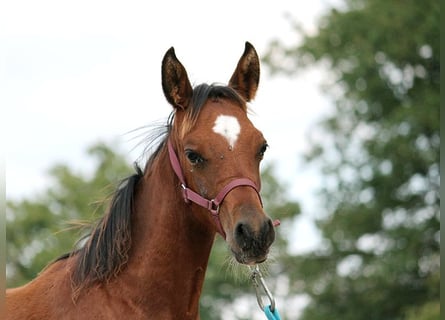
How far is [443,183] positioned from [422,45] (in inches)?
1122

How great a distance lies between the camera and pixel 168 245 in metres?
6.34

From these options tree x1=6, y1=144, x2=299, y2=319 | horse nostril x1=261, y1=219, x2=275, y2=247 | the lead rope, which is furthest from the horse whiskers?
tree x1=6, y1=144, x2=299, y2=319

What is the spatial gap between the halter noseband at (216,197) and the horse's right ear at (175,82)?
15.5 inches

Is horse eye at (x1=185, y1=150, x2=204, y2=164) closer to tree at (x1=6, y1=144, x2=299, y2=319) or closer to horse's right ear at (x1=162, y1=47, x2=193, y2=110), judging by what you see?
horse's right ear at (x1=162, y1=47, x2=193, y2=110)

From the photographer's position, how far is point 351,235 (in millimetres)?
32938

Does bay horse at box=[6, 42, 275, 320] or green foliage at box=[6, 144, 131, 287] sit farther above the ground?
green foliage at box=[6, 144, 131, 287]

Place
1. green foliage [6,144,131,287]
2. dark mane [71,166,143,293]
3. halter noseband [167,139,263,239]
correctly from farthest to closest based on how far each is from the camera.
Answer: green foliage [6,144,131,287] < dark mane [71,166,143,293] < halter noseband [167,139,263,239]

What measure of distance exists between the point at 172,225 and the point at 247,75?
4.47 feet

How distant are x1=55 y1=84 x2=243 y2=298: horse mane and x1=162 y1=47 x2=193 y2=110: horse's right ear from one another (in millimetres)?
77

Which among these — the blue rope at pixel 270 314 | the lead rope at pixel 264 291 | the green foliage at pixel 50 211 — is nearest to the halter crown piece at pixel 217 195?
the lead rope at pixel 264 291

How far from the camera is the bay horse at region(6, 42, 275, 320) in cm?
612

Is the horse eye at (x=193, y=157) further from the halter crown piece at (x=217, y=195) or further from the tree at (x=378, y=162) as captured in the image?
the tree at (x=378, y=162)

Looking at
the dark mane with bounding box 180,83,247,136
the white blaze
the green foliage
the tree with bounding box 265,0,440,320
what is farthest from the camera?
the green foliage

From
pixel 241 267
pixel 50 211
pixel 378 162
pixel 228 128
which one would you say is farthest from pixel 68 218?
pixel 228 128
